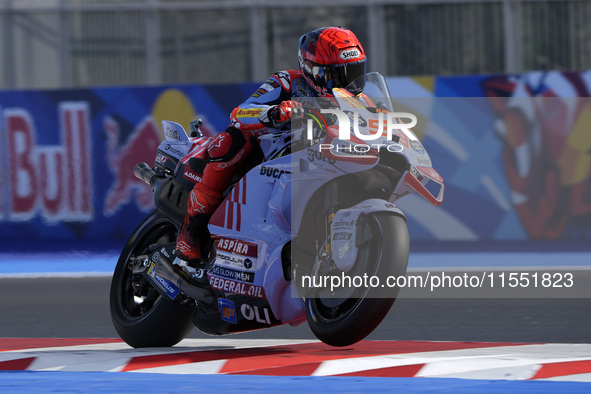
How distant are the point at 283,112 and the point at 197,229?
38.4 inches

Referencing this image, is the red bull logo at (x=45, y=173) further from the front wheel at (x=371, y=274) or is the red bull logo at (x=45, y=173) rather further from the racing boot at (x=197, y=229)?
the front wheel at (x=371, y=274)

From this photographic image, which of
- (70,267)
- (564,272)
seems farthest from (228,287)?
(70,267)

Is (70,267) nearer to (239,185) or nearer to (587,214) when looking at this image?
(587,214)

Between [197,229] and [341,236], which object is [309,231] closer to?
[341,236]

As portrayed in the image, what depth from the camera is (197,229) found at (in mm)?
5414

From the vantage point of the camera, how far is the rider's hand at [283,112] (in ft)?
15.5

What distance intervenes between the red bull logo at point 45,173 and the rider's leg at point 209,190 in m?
5.56

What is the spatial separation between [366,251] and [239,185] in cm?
94

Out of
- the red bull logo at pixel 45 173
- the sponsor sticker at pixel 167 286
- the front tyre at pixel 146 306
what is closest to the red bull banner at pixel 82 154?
the red bull logo at pixel 45 173

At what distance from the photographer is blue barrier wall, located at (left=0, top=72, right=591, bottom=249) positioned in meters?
10.5

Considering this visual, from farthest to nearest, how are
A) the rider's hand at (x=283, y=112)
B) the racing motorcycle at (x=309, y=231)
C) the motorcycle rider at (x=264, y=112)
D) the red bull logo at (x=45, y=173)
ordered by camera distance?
the red bull logo at (x=45, y=173), the motorcycle rider at (x=264, y=112), the rider's hand at (x=283, y=112), the racing motorcycle at (x=309, y=231)

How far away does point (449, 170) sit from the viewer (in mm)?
10609

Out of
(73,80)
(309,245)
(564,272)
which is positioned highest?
(73,80)

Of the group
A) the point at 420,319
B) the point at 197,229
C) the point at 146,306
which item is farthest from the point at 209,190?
the point at 420,319
